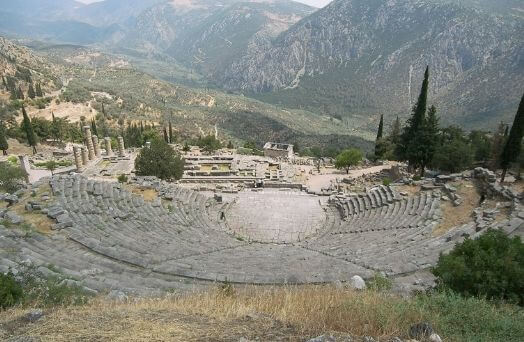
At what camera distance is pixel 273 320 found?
7105mm

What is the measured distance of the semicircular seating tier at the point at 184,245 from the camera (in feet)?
42.0

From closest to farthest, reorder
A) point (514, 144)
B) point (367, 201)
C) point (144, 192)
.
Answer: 1. point (144, 192)
2. point (514, 144)
3. point (367, 201)

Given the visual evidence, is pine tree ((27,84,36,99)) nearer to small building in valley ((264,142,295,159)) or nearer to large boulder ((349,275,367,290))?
small building in valley ((264,142,295,159))

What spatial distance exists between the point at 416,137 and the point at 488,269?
27.2m

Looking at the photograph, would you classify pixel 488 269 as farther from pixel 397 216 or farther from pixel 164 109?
pixel 164 109

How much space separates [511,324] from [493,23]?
22406cm

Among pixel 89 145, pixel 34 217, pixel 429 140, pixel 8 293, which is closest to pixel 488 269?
pixel 8 293

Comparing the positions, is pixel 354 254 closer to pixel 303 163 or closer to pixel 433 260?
pixel 433 260

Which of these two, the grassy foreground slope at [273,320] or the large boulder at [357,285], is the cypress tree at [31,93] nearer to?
the grassy foreground slope at [273,320]

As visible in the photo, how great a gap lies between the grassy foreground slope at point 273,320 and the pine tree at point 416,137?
91.8 feet

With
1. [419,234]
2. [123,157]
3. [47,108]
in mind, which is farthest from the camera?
[47,108]

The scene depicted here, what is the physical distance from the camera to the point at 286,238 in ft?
81.0

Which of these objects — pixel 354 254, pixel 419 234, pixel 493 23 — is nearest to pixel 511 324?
pixel 354 254

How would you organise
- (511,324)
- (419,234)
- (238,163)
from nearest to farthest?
1. (511,324)
2. (419,234)
3. (238,163)
